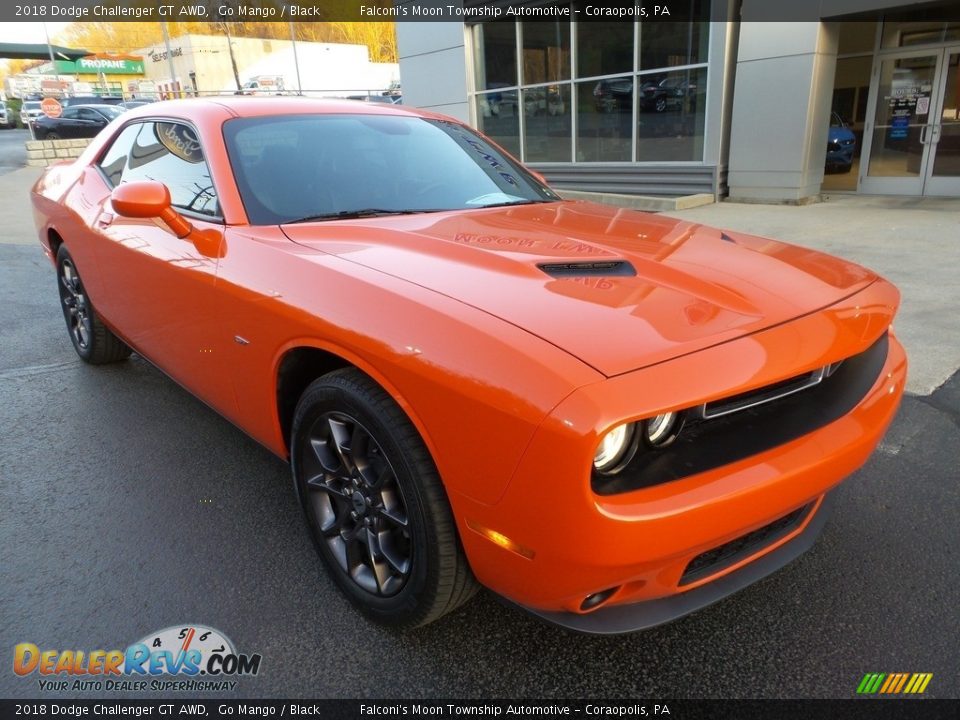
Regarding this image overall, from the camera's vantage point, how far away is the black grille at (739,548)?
1721 millimetres

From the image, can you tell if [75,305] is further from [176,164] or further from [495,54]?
[495,54]

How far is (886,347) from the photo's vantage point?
2258 millimetres

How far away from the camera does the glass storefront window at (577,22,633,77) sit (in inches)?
446

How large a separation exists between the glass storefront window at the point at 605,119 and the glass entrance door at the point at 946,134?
177 inches

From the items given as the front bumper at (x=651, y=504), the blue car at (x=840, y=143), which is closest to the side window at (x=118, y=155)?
the front bumper at (x=651, y=504)

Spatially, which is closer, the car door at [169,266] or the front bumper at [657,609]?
the front bumper at [657,609]

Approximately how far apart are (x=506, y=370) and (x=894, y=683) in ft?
4.56

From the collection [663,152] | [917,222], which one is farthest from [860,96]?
[917,222]

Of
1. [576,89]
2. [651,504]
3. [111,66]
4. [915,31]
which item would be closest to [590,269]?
[651,504]

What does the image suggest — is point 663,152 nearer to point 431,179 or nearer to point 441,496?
point 431,179

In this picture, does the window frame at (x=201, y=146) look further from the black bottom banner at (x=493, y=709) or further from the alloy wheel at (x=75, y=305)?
the black bottom banner at (x=493, y=709)

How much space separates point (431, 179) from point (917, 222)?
25.6 ft

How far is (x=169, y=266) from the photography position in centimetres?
271

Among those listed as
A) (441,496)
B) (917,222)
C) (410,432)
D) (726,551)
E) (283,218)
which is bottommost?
(917,222)
